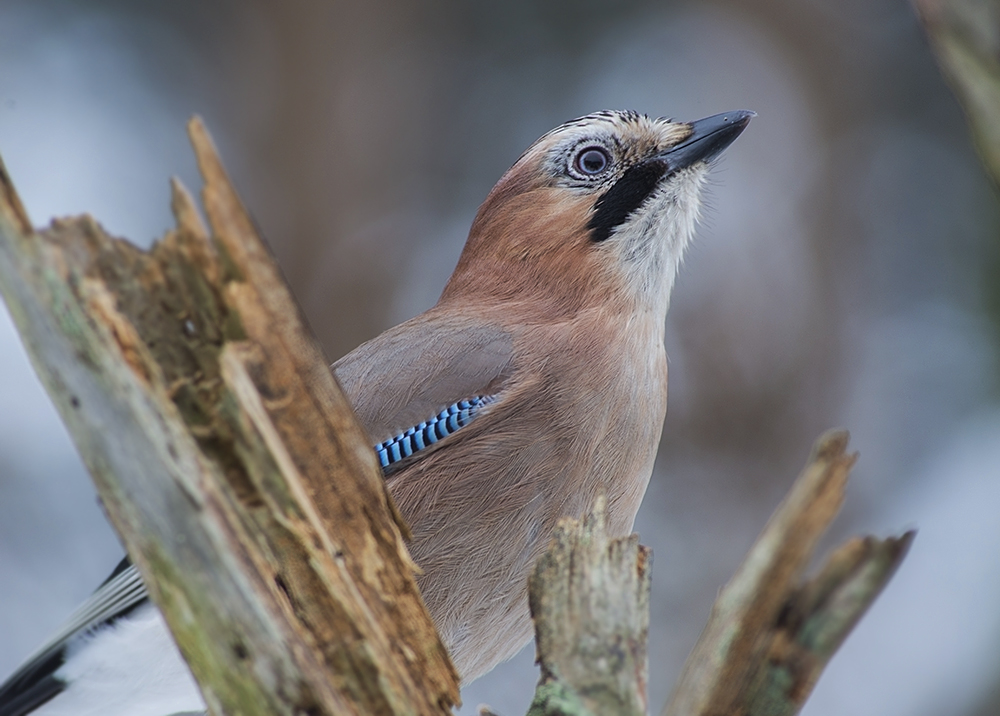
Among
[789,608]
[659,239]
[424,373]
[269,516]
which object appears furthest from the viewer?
[659,239]

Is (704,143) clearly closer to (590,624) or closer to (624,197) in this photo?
(624,197)

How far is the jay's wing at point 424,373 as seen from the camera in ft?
9.56

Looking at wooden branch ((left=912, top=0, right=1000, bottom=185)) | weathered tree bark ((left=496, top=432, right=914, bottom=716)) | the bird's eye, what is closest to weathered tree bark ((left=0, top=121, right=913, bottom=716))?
weathered tree bark ((left=496, top=432, right=914, bottom=716))

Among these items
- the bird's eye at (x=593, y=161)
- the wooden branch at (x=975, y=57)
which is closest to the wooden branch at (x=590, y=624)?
the wooden branch at (x=975, y=57)

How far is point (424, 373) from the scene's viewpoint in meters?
3.00

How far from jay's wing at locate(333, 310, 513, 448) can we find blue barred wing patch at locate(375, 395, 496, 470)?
0.04 feet

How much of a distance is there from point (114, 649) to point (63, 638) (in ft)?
0.50

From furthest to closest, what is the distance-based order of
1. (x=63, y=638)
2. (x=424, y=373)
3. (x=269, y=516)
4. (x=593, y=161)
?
(x=593, y=161)
(x=424, y=373)
(x=63, y=638)
(x=269, y=516)

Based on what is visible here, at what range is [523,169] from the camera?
11.4 feet

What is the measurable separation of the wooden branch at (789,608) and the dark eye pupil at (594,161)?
208 cm

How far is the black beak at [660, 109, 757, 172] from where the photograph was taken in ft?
10.8

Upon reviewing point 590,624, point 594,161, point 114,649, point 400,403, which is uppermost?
point 594,161

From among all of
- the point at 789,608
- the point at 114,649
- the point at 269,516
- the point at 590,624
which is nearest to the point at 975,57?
the point at 789,608

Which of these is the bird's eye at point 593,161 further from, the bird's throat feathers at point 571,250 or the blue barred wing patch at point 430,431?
the blue barred wing patch at point 430,431
